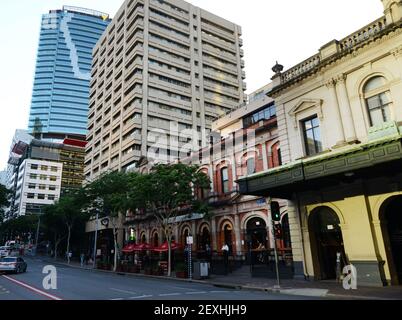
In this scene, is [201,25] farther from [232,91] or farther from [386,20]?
[386,20]

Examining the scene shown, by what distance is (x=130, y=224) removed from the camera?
152ft

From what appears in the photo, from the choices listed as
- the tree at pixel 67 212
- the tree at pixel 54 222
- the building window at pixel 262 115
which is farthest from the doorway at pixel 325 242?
the tree at pixel 54 222

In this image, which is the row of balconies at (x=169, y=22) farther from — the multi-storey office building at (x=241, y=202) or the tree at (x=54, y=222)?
the tree at (x=54, y=222)

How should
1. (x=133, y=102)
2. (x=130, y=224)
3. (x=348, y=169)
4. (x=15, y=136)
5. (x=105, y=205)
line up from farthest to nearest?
(x=15, y=136), (x=133, y=102), (x=130, y=224), (x=105, y=205), (x=348, y=169)

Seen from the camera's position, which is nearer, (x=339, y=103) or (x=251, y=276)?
(x=339, y=103)

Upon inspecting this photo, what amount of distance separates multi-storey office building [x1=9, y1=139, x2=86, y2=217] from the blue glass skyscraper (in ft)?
58.0

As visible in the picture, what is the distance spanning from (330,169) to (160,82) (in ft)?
162

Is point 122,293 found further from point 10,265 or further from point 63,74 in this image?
point 63,74

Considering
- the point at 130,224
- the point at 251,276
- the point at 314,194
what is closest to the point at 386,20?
the point at 314,194

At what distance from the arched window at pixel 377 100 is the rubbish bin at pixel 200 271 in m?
13.9

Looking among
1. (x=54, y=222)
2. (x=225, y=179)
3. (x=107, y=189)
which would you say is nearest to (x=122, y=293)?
(x=225, y=179)

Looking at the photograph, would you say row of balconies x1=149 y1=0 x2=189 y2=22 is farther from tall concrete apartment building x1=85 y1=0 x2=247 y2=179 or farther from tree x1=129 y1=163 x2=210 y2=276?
tree x1=129 y1=163 x2=210 y2=276

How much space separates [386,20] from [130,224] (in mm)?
38575

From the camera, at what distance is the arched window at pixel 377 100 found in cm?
1669
